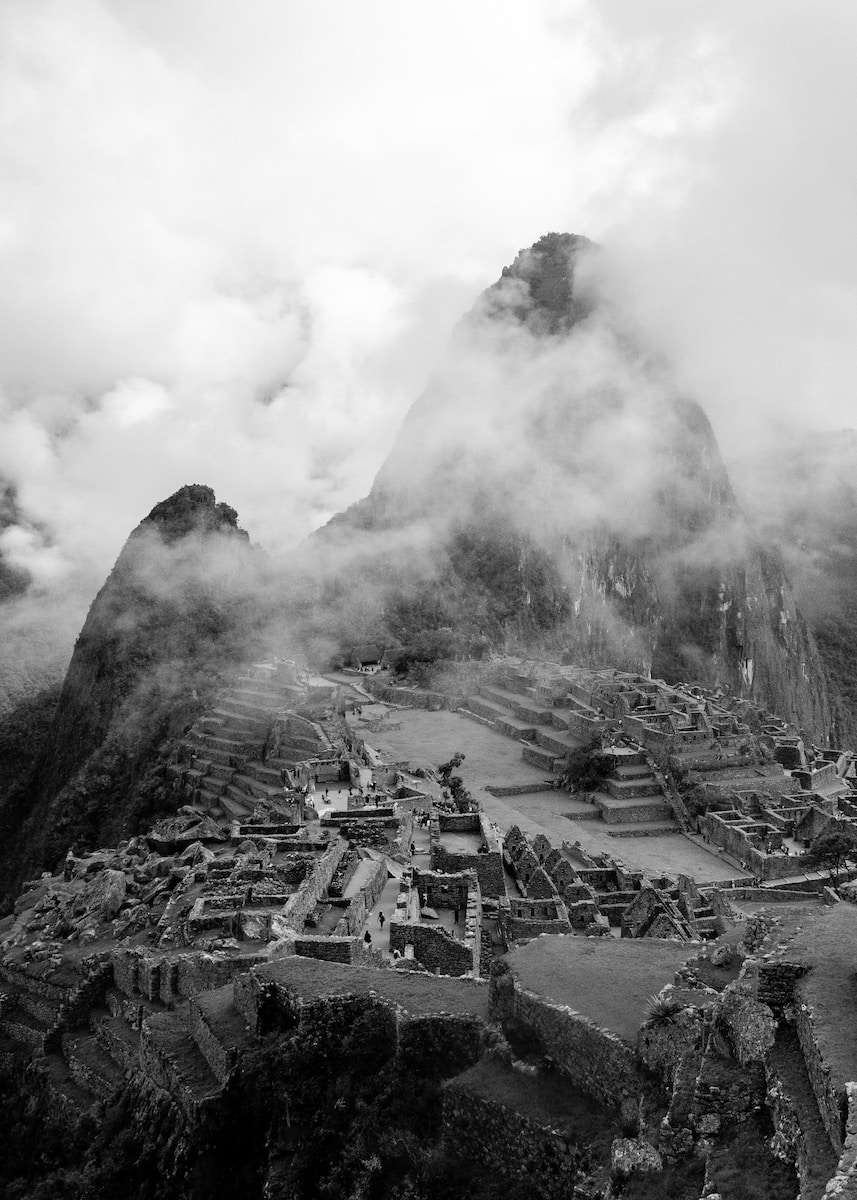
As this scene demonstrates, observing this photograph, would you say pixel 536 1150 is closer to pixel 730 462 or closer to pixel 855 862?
pixel 855 862

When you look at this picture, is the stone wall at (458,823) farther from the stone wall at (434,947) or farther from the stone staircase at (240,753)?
the stone staircase at (240,753)

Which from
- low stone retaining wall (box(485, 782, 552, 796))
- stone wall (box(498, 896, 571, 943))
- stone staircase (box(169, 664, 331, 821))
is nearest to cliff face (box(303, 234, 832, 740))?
stone staircase (box(169, 664, 331, 821))

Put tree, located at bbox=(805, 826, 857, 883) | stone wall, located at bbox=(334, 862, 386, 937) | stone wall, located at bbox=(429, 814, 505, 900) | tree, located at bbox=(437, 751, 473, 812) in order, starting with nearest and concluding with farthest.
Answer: stone wall, located at bbox=(334, 862, 386, 937)
stone wall, located at bbox=(429, 814, 505, 900)
tree, located at bbox=(437, 751, 473, 812)
tree, located at bbox=(805, 826, 857, 883)

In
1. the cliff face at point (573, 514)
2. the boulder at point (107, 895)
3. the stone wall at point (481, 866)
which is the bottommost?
the stone wall at point (481, 866)

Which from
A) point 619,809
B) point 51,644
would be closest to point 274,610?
point 51,644

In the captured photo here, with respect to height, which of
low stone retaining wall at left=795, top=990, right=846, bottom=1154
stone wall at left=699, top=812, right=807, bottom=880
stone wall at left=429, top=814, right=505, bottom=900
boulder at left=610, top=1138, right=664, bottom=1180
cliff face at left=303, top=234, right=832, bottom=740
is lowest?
stone wall at left=699, top=812, right=807, bottom=880

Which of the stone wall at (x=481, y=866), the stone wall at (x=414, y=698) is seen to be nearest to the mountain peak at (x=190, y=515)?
the stone wall at (x=414, y=698)

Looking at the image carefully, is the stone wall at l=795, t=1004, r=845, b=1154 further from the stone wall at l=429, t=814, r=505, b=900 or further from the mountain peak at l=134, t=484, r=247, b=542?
the mountain peak at l=134, t=484, r=247, b=542
